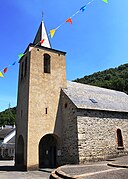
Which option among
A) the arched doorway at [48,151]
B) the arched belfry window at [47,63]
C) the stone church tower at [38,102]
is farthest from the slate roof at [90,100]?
the arched doorway at [48,151]

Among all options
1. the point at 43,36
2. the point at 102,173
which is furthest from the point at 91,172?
the point at 43,36

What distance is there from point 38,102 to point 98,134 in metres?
5.98

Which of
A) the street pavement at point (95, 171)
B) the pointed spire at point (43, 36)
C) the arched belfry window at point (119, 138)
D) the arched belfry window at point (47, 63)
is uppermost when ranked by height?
the pointed spire at point (43, 36)

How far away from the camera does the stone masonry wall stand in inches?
634

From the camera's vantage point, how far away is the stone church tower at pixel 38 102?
16.4 metres

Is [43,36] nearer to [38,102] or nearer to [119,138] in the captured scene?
[38,102]

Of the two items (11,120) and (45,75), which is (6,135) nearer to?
(45,75)

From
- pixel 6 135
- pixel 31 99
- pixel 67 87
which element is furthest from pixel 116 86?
pixel 31 99

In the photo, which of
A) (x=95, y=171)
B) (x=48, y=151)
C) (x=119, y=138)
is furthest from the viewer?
(x=48, y=151)

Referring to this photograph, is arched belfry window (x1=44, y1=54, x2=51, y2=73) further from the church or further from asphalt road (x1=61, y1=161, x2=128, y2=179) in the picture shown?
asphalt road (x1=61, y1=161, x2=128, y2=179)

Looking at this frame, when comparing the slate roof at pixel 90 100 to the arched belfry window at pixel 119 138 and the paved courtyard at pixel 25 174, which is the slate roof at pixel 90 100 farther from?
the paved courtyard at pixel 25 174

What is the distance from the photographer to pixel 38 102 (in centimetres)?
1759

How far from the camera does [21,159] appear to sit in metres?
18.7

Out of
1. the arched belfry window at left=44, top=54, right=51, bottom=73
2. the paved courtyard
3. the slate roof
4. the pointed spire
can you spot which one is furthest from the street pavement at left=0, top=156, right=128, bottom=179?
the pointed spire
